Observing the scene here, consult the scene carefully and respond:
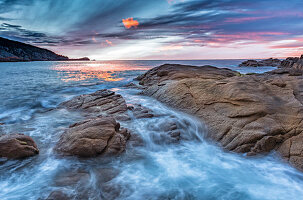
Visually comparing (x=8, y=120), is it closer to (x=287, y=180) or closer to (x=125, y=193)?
(x=125, y=193)

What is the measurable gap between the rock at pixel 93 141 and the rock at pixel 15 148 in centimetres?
74

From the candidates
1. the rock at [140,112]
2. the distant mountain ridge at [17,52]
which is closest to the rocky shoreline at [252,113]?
the rock at [140,112]

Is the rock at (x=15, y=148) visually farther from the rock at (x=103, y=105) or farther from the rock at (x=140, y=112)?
the rock at (x=140, y=112)

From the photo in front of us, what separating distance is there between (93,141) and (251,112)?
5486 millimetres

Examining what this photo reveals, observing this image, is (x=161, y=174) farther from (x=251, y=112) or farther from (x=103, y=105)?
(x=103, y=105)

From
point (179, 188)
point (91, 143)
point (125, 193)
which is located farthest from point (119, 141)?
point (179, 188)

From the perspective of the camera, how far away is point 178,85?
9.81 m

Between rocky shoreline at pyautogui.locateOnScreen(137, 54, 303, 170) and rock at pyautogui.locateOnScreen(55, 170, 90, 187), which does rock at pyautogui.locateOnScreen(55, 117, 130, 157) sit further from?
rocky shoreline at pyautogui.locateOnScreen(137, 54, 303, 170)

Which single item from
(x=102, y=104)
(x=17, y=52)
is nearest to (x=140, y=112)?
(x=102, y=104)

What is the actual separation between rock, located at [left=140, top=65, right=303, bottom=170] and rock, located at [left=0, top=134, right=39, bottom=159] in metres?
6.05

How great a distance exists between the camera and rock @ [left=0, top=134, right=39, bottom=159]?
485cm

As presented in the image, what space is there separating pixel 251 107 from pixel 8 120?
35.3ft

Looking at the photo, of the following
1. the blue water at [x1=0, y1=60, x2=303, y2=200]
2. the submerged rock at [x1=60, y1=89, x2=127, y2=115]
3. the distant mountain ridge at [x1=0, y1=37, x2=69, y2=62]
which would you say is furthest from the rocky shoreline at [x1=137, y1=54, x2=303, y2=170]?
the distant mountain ridge at [x1=0, y1=37, x2=69, y2=62]

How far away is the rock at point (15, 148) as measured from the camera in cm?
485
